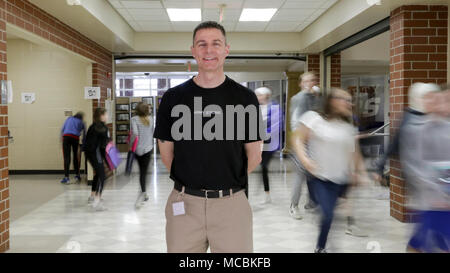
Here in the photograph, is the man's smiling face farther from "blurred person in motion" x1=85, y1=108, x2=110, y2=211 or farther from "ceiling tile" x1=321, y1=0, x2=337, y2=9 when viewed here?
"ceiling tile" x1=321, y1=0, x2=337, y2=9

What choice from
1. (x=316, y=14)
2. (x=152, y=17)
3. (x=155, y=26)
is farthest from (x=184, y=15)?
(x=316, y=14)

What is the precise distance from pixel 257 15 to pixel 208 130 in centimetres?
602

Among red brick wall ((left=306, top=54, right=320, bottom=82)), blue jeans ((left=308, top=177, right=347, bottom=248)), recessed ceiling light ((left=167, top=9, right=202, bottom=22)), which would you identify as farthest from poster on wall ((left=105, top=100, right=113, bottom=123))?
blue jeans ((left=308, top=177, right=347, bottom=248))

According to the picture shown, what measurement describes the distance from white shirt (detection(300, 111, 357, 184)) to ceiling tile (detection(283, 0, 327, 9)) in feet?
12.0

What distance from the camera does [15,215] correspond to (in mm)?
5746

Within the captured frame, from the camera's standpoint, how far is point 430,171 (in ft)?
8.44

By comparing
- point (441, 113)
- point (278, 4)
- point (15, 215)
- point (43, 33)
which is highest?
point (278, 4)

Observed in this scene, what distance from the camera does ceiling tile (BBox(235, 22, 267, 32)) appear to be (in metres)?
8.09

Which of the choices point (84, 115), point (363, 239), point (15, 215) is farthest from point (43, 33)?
point (363, 239)

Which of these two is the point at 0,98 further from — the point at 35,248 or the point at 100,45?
the point at 100,45

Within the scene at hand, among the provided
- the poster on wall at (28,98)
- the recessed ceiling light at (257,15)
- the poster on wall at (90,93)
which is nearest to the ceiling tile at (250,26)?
the recessed ceiling light at (257,15)

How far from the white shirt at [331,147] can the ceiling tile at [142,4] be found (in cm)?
403

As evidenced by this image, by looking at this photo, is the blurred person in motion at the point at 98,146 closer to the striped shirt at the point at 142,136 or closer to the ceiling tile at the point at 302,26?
the striped shirt at the point at 142,136

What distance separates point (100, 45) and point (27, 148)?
306 cm
